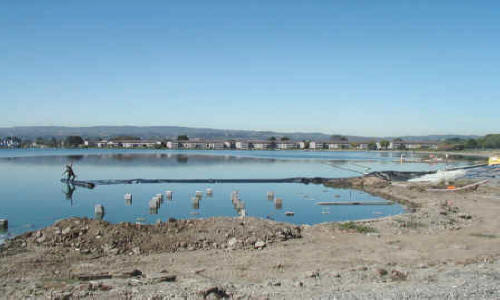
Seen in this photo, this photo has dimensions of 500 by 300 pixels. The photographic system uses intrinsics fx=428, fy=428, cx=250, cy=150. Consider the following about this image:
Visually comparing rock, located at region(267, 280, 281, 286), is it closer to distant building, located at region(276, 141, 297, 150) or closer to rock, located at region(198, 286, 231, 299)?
→ rock, located at region(198, 286, 231, 299)

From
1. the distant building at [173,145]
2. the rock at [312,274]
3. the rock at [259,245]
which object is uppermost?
the rock at [312,274]

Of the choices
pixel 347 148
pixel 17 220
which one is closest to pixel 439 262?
pixel 17 220

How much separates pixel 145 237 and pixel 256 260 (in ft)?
12.6

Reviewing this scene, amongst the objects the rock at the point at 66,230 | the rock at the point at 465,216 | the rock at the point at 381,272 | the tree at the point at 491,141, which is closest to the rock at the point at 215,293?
the rock at the point at 381,272

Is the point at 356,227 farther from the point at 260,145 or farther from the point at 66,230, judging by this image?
the point at 260,145

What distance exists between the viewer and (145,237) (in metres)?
13.3

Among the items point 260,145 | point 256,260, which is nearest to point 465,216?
point 256,260

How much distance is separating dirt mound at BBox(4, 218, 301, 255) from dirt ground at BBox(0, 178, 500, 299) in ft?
0.11

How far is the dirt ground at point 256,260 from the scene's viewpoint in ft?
27.6

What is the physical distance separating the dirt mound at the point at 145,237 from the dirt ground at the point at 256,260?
33 mm

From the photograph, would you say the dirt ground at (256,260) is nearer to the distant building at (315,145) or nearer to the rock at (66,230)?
the rock at (66,230)

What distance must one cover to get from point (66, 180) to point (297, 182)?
19863mm

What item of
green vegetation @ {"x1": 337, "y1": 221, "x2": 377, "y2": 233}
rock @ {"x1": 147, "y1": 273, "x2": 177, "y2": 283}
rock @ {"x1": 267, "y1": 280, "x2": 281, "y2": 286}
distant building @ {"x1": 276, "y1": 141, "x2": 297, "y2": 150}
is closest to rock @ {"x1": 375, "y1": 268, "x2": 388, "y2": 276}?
rock @ {"x1": 267, "y1": 280, "x2": 281, "y2": 286}

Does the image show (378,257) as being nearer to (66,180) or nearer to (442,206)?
(442,206)
